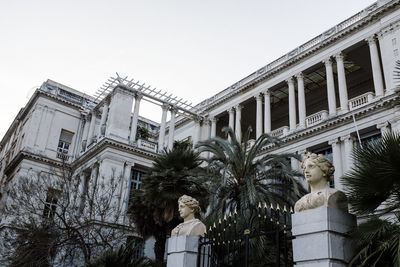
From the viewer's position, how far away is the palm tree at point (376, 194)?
235 inches

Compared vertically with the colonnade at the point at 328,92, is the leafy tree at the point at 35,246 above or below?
below

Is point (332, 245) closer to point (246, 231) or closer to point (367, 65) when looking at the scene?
point (246, 231)

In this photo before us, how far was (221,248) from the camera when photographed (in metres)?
8.73

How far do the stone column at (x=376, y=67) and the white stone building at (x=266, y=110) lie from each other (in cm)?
6

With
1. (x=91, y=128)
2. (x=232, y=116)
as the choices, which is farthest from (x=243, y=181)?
(x=91, y=128)

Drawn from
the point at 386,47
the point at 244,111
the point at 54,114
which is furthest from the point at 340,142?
the point at 54,114

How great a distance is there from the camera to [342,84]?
90.7 ft

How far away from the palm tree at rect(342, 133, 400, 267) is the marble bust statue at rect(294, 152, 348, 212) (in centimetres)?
A: 28

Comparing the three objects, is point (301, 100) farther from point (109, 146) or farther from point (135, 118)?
point (109, 146)

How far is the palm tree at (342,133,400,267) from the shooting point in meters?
5.97

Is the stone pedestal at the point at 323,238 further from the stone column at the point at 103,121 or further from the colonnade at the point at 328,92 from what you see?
the stone column at the point at 103,121

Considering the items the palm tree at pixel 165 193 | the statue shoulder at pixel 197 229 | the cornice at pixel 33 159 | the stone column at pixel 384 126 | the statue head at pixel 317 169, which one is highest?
the cornice at pixel 33 159

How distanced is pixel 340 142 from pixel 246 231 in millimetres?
19707

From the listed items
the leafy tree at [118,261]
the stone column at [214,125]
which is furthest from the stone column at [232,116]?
the leafy tree at [118,261]
